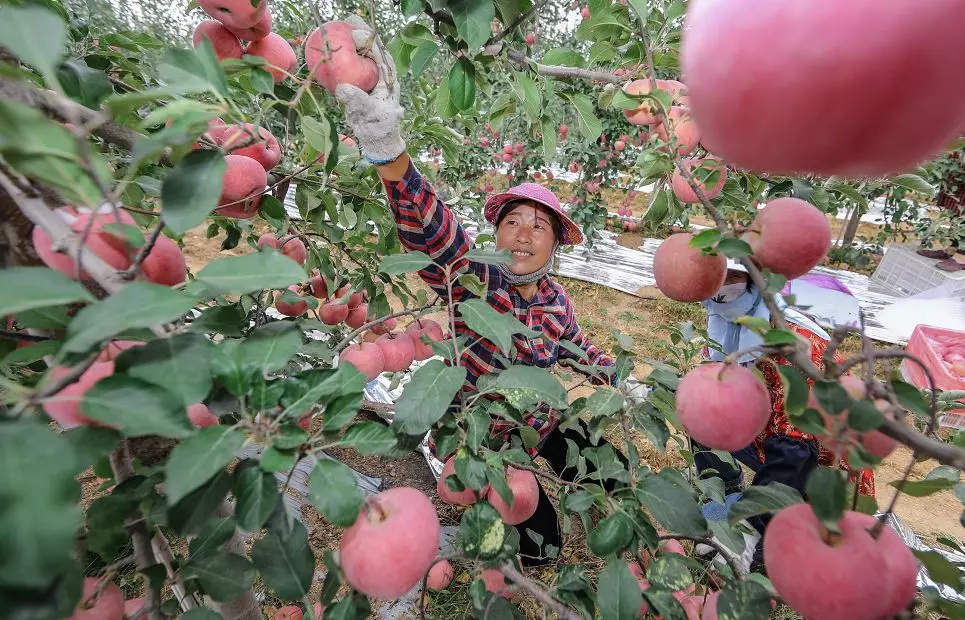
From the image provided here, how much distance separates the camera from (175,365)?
1.34 feet

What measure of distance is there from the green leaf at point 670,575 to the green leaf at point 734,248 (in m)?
0.50

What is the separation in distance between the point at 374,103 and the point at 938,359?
3653 millimetres

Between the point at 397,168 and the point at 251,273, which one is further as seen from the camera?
the point at 397,168

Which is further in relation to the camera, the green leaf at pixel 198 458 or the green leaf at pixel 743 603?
the green leaf at pixel 743 603

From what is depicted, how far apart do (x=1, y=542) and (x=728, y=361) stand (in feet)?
2.42

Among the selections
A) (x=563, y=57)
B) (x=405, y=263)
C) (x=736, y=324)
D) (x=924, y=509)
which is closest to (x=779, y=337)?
(x=405, y=263)

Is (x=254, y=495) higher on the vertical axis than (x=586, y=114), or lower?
lower

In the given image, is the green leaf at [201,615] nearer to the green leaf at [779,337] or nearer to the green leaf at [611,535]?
the green leaf at [611,535]

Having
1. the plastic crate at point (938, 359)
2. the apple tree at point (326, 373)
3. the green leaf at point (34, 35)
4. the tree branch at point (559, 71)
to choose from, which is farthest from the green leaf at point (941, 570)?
the plastic crate at point (938, 359)

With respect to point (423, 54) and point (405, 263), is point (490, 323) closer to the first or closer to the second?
point (405, 263)

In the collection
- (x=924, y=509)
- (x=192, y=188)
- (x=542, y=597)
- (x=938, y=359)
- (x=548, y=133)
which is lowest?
(x=924, y=509)

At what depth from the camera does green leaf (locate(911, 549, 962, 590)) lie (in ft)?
1.79

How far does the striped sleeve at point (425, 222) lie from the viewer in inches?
42.4

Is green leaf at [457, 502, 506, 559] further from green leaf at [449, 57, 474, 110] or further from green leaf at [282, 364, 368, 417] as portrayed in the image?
green leaf at [449, 57, 474, 110]
